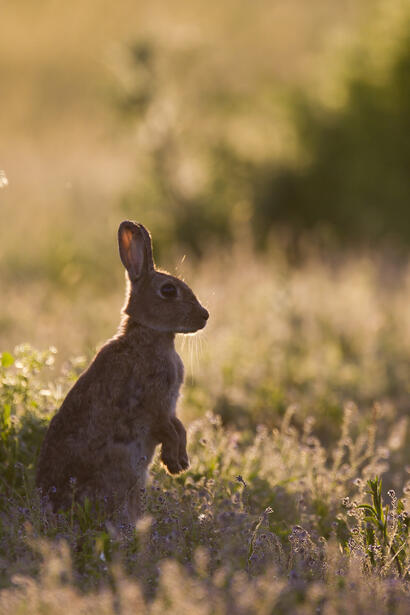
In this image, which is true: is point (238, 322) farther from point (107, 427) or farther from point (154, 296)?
point (107, 427)

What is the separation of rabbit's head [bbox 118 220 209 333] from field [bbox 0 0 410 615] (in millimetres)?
486

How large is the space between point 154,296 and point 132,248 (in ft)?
1.05

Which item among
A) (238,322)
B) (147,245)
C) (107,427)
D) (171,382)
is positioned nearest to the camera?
(107,427)

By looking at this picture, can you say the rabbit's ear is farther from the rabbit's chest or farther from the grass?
the grass

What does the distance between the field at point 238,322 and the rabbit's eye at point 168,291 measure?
496 mm

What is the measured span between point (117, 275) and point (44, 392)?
25.7 feet

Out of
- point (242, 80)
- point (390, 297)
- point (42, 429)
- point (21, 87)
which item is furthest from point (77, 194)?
point (21, 87)

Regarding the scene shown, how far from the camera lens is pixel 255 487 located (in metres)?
5.97

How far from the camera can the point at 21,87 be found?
44.8m

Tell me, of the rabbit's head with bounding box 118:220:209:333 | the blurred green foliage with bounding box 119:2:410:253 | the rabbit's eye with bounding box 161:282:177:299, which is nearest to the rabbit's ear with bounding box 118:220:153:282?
the rabbit's head with bounding box 118:220:209:333

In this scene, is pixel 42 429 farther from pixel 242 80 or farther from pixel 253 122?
pixel 242 80

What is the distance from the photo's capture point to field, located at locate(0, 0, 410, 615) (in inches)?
165

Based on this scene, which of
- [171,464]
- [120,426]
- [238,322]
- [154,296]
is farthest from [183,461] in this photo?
[238,322]

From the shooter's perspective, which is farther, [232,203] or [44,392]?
[232,203]
